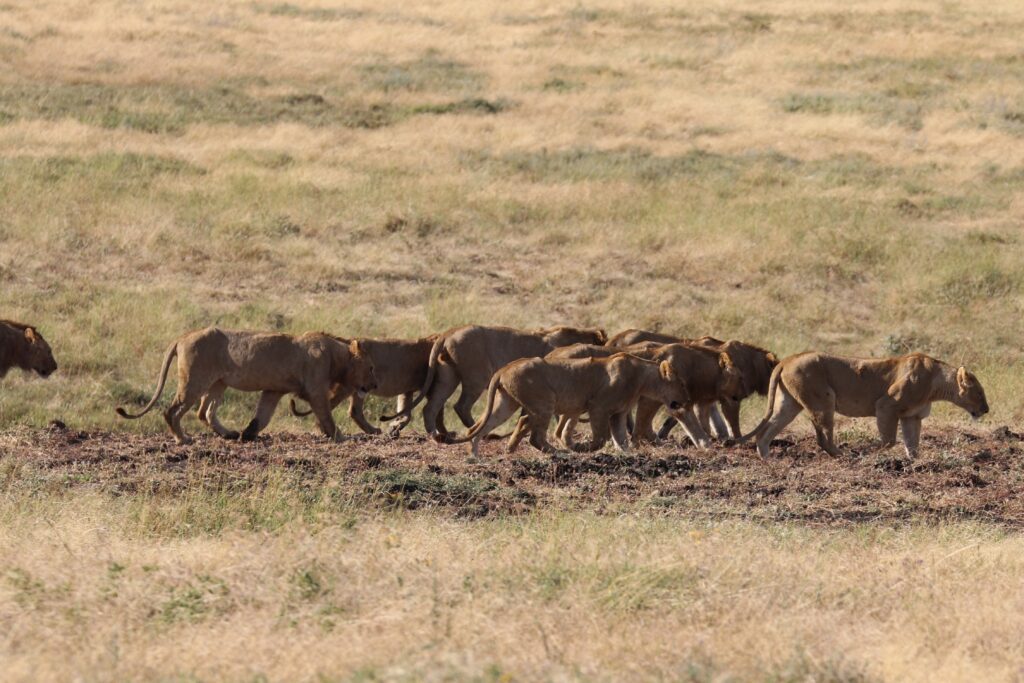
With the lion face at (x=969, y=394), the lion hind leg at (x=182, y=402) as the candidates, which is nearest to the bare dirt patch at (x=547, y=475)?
the lion hind leg at (x=182, y=402)

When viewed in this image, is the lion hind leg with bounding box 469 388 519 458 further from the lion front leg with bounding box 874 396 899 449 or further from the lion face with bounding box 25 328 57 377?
the lion face with bounding box 25 328 57 377

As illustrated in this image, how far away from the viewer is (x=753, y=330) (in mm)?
21359

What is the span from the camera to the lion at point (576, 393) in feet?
47.6

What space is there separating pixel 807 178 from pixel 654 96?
9.27 metres

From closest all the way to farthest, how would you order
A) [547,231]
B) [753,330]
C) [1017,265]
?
[753,330], [1017,265], [547,231]

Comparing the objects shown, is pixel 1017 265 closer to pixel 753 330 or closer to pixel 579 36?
pixel 753 330

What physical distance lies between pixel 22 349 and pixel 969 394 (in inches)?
360

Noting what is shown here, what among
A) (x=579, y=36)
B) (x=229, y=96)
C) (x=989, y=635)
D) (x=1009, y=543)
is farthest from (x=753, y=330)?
(x=579, y=36)

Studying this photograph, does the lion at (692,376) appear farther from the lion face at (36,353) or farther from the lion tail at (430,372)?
the lion face at (36,353)

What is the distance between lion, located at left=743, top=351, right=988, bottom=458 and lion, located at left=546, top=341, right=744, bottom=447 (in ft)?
2.02

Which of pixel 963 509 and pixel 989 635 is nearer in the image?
pixel 989 635

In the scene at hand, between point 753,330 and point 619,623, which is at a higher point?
point 619,623

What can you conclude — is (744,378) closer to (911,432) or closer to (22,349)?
(911,432)

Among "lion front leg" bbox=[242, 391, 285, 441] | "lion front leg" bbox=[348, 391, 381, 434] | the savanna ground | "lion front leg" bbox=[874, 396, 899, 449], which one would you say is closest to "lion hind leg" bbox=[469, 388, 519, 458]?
the savanna ground
